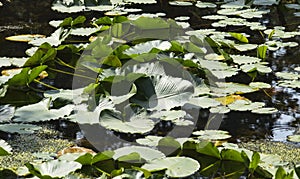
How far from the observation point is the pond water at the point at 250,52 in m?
1.75

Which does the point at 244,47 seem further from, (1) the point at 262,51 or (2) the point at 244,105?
(2) the point at 244,105

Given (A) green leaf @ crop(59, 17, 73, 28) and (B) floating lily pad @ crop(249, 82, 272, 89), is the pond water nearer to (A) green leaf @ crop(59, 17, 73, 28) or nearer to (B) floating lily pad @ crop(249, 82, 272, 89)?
(B) floating lily pad @ crop(249, 82, 272, 89)

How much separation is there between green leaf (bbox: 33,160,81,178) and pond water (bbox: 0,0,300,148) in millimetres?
336

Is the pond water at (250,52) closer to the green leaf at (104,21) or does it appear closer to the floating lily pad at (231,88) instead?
the floating lily pad at (231,88)

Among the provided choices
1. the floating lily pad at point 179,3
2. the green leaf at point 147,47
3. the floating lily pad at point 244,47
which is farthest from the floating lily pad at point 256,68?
the floating lily pad at point 179,3

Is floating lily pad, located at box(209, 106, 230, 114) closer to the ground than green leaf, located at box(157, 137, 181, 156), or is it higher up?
closer to the ground

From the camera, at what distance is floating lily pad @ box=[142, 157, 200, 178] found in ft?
4.54

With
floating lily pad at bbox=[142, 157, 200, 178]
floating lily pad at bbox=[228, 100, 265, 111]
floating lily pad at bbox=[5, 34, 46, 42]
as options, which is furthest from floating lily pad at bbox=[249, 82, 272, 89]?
floating lily pad at bbox=[5, 34, 46, 42]

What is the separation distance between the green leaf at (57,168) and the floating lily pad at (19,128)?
306mm

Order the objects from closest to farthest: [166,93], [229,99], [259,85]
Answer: [166,93] < [229,99] < [259,85]

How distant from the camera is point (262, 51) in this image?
2273mm

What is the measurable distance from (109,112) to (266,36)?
3.91ft

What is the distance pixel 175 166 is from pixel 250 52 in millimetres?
1121

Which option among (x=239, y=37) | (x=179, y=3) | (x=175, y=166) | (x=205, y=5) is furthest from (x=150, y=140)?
(x=179, y=3)
